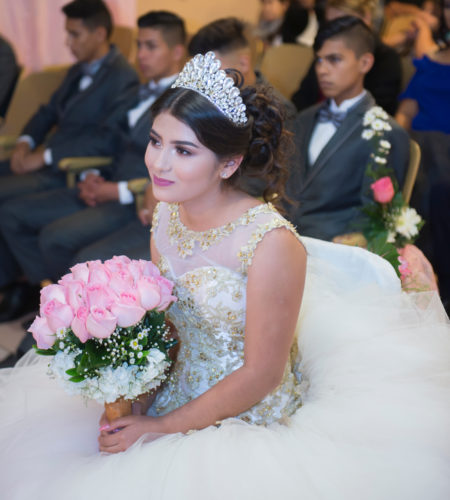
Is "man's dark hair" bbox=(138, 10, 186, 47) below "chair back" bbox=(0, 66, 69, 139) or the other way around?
the other way around

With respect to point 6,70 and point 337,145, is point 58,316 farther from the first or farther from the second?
point 6,70

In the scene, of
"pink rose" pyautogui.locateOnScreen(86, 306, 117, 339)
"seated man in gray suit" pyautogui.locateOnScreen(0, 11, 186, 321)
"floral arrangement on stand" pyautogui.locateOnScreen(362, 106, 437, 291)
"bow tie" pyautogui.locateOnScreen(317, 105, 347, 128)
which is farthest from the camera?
"seated man in gray suit" pyautogui.locateOnScreen(0, 11, 186, 321)

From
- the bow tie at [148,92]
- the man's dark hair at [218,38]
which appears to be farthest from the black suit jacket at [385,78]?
the bow tie at [148,92]

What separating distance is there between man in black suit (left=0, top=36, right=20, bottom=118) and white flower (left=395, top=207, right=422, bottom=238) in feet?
9.11

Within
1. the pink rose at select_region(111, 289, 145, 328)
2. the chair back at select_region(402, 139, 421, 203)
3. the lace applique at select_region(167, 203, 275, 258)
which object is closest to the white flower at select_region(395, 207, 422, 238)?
the chair back at select_region(402, 139, 421, 203)

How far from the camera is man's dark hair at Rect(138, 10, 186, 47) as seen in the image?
299 centimetres

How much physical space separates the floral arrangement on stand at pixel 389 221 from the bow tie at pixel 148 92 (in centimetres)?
117

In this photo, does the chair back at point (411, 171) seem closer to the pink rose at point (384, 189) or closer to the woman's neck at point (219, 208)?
the pink rose at point (384, 189)

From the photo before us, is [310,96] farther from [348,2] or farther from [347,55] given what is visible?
[347,55]

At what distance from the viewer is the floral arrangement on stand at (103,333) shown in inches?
42.5

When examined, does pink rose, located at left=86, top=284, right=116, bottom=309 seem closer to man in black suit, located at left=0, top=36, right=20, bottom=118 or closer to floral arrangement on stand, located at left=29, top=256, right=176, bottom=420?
floral arrangement on stand, located at left=29, top=256, right=176, bottom=420

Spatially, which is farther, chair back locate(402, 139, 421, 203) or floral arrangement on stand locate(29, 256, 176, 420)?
chair back locate(402, 139, 421, 203)

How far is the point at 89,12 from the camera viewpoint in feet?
10.9

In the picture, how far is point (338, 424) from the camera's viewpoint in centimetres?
119
